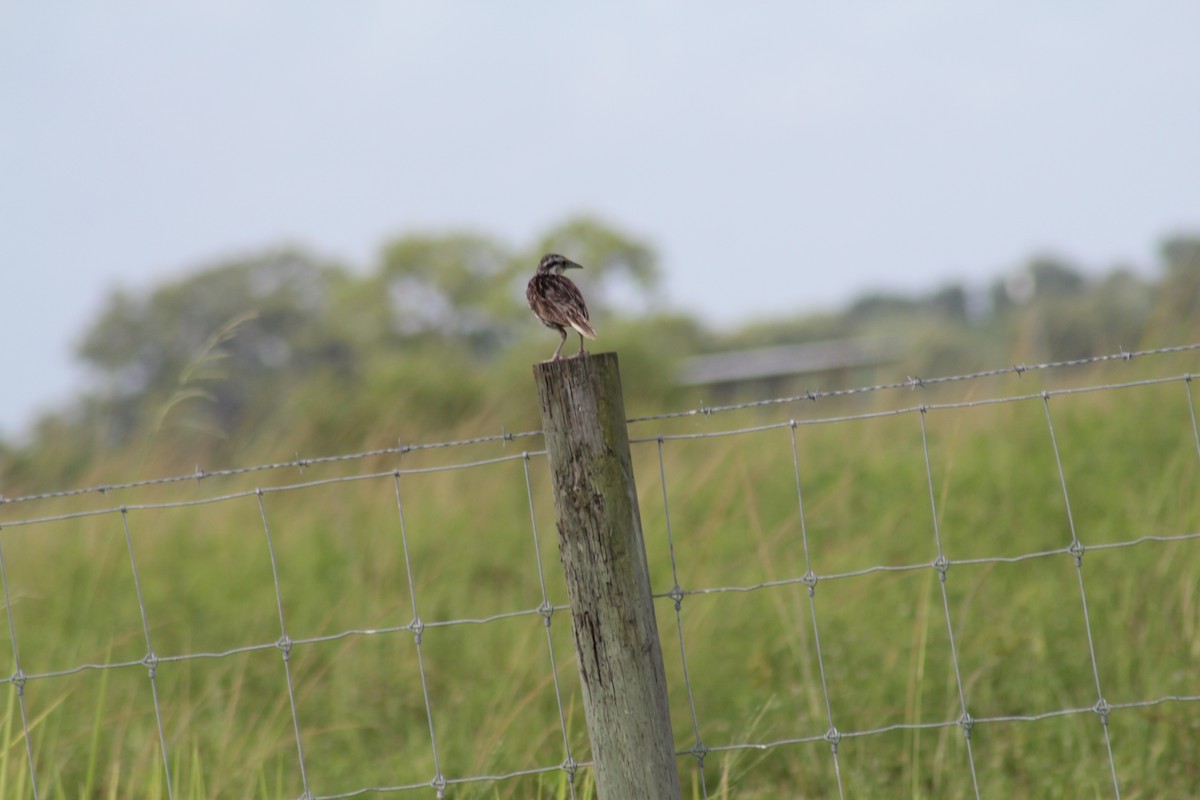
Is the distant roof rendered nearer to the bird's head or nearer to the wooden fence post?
the bird's head

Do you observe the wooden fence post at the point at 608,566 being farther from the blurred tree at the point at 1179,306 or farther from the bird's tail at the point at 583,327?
the blurred tree at the point at 1179,306

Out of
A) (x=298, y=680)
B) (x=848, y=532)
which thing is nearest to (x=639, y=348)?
(x=848, y=532)

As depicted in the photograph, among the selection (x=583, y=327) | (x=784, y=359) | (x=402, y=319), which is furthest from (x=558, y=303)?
(x=784, y=359)

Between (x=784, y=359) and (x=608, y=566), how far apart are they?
52.6 metres

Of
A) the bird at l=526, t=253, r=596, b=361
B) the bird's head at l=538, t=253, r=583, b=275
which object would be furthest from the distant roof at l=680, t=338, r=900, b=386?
the bird at l=526, t=253, r=596, b=361

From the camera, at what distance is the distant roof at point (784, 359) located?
162ft

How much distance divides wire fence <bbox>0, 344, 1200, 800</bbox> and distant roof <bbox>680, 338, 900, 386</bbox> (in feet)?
133

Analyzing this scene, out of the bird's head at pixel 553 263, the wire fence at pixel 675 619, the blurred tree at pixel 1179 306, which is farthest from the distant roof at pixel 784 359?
the bird's head at pixel 553 263

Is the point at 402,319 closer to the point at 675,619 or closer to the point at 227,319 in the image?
the point at 227,319

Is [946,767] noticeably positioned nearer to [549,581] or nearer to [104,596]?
[549,581]

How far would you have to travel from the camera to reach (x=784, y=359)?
5484cm

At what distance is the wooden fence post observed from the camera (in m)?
2.88

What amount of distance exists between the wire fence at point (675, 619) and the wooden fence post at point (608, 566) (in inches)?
4.0

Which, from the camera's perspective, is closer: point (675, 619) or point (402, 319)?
point (675, 619)
